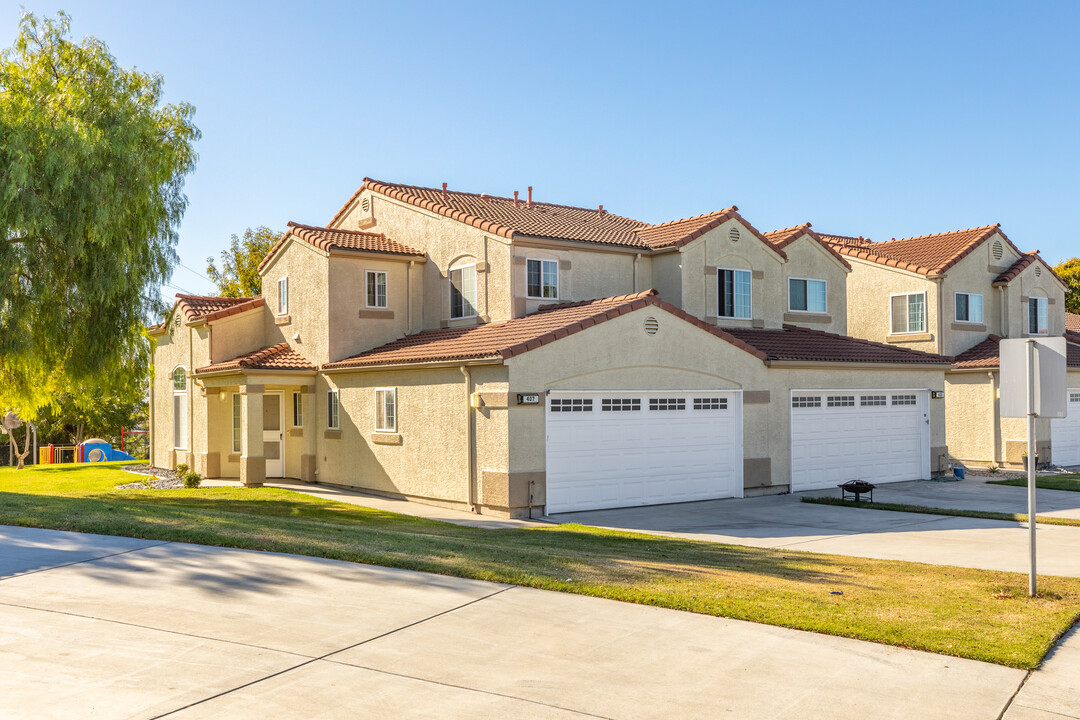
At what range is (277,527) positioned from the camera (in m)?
13.3

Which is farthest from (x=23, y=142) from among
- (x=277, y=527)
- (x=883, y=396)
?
(x=883, y=396)

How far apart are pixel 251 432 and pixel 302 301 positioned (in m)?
3.69

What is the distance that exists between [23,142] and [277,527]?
9.46m

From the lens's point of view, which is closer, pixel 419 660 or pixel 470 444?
pixel 419 660

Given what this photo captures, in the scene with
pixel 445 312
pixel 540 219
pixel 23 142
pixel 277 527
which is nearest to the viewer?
pixel 277 527

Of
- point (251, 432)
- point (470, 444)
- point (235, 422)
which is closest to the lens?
point (470, 444)

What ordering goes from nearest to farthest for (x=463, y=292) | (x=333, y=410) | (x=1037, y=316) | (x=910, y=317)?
(x=463, y=292) < (x=333, y=410) < (x=910, y=317) < (x=1037, y=316)

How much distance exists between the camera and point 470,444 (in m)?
18.2

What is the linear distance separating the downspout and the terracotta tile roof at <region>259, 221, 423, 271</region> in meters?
6.50

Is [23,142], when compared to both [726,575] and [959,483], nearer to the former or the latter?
[726,575]

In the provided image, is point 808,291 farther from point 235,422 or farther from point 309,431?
point 235,422

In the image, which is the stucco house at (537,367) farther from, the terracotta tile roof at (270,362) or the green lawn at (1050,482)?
the green lawn at (1050,482)

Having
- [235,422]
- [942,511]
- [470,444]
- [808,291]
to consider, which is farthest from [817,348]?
[235,422]

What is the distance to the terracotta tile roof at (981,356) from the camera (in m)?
28.0
